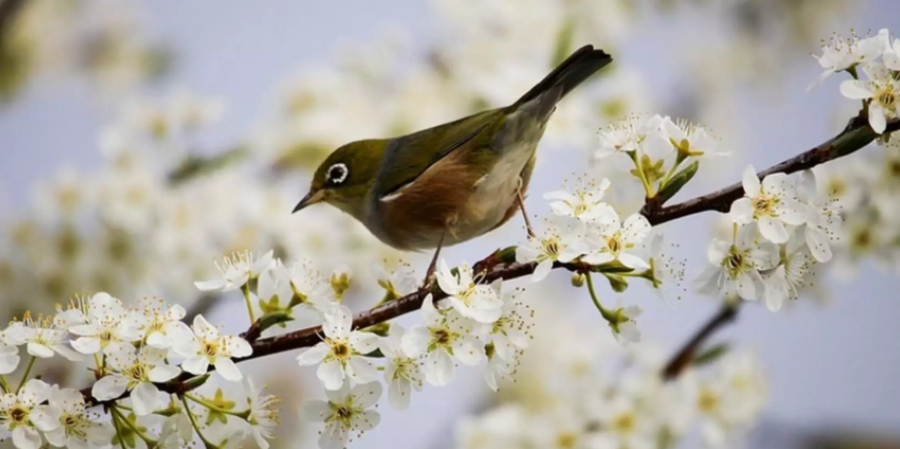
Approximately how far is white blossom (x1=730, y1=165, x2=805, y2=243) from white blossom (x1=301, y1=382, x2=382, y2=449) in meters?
0.38

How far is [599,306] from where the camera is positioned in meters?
0.91

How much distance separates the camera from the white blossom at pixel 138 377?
835 millimetres

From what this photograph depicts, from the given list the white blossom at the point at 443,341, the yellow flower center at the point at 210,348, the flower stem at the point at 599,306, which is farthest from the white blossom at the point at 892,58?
the yellow flower center at the point at 210,348

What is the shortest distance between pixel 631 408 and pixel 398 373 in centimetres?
85

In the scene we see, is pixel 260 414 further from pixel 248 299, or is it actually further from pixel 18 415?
pixel 18 415

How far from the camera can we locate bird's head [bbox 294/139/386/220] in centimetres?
131

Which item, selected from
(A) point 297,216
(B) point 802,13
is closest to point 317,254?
(A) point 297,216

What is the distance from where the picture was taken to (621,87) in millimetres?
1895

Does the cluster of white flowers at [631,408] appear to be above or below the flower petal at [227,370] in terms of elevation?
below

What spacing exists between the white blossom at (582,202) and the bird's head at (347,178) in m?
0.44

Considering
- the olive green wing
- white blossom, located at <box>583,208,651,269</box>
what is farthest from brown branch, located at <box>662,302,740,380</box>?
white blossom, located at <box>583,208,651,269</box>

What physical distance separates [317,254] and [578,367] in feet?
1.85

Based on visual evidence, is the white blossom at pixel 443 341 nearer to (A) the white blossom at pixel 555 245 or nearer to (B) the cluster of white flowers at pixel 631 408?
(A) the white blossom at pixel 555 245

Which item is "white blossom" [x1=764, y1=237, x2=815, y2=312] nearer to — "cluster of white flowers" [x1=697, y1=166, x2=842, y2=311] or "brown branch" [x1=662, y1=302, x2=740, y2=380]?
"cluster of white flowers" [x1=697, y1=166, x2=842, y2=311]
